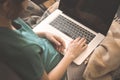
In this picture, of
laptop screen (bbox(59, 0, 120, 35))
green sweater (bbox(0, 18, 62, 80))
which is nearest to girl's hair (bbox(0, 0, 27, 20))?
green sweater (bbox(0, 18, 62, 80))

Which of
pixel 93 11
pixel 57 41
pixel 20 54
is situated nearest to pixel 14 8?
pixel 20 54

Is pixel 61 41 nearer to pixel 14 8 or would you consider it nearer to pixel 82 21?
pixel 82 21

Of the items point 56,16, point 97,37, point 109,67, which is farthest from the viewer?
point 56,16

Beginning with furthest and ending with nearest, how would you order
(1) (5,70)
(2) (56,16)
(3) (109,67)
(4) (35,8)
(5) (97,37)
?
1. (4) (35,8)
2. (2) (56,16)
3. (5) (97,37)
4. (3) (109,67)
5. (1) (5,70)

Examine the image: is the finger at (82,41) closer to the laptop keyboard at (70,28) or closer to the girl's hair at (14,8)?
the laptop keyboard at (70,28)

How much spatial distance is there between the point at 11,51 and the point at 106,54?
589 mm

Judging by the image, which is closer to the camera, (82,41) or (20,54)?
(20,54)

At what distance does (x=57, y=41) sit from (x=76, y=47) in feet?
0.33

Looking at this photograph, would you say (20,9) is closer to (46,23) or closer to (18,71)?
(18,71)

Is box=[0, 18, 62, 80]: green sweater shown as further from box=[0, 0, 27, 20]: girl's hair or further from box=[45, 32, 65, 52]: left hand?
box=[45, 32, 65, 52]: left hand

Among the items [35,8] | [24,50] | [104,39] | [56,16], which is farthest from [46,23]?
[24,50]

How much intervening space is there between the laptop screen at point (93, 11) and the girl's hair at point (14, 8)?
540 millimetres

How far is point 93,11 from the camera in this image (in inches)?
54.6

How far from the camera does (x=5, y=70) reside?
0.84m
